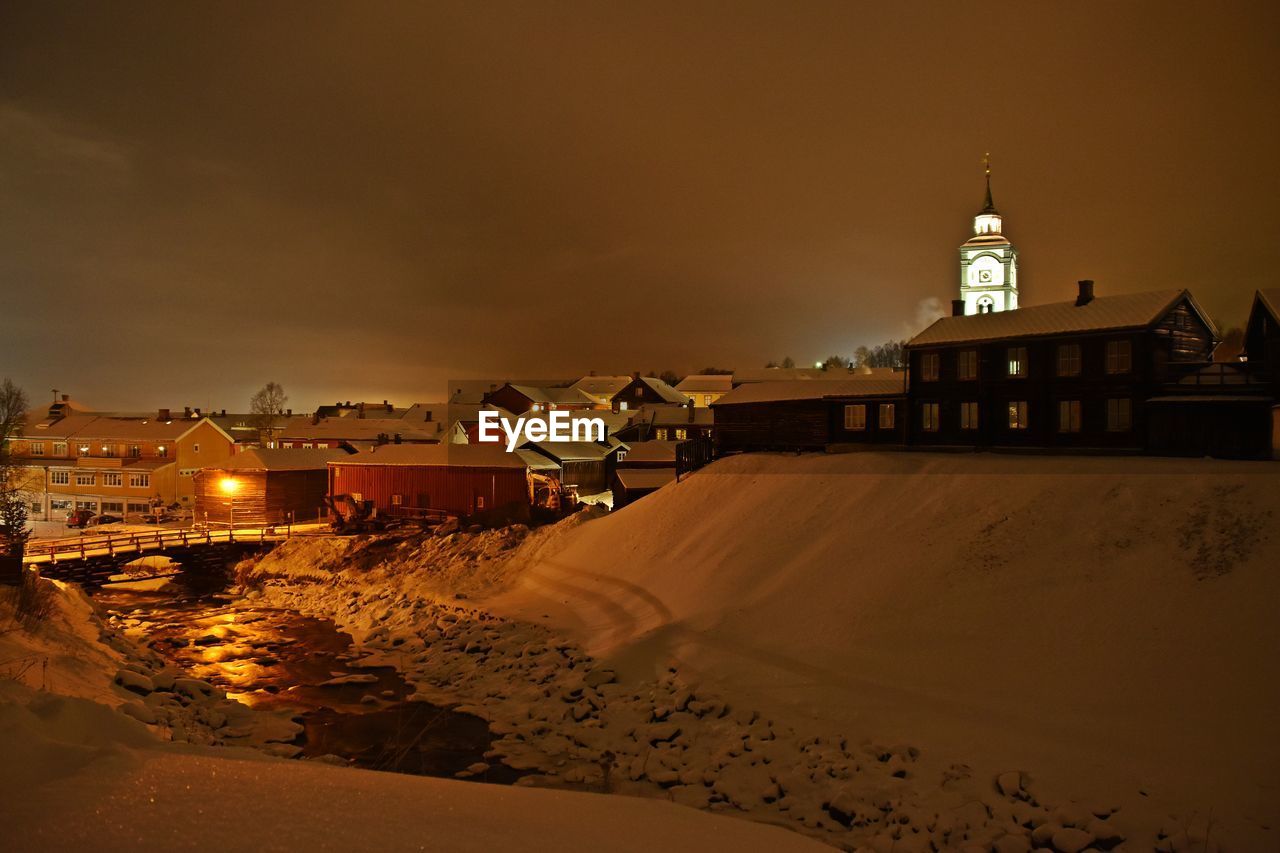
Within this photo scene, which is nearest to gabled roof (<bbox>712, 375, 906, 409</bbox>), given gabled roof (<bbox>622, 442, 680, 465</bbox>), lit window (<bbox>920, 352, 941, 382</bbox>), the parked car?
lit window (<bbox>920, 352, 941, 382</bbox>)

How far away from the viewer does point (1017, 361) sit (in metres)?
32.8

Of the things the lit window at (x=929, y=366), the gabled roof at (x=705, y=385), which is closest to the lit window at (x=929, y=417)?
the lit window at (x=929, y=366)

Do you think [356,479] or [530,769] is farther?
[356,479]

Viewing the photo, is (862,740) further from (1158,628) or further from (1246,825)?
(1158,628)

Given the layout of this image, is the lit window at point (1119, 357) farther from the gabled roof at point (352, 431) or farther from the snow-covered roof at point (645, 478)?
the gabled roof at point (352, 431)

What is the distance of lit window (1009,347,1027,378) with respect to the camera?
32.6 m

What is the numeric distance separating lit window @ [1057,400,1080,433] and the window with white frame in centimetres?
822

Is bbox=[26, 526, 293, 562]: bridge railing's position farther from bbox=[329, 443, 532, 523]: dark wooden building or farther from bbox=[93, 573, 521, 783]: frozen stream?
bbox=[93, 573, 521, 783]: frozen stream

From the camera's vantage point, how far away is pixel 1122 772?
1266 cm

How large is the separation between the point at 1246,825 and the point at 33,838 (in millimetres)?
14883

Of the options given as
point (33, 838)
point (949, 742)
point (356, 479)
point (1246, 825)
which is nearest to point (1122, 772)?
point (1246, 825)

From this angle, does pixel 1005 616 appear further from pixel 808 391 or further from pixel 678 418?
pixel 678 418

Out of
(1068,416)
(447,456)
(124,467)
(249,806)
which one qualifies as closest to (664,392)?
(447,456)

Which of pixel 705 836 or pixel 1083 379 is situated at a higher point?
pixel 1083 379
